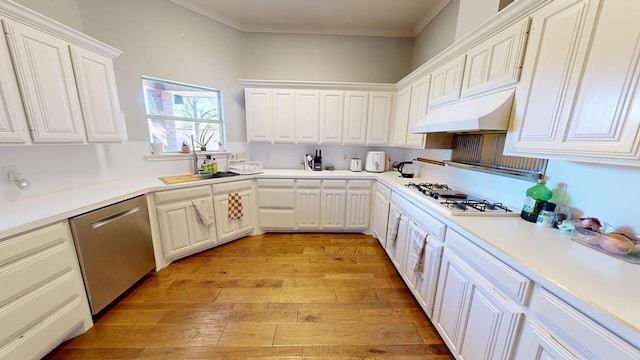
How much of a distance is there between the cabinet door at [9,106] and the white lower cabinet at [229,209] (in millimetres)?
1492

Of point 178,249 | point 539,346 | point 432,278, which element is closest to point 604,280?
point 539,346

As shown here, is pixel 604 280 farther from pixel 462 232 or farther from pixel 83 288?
pixel 83 288

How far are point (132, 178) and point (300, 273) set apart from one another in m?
2.25

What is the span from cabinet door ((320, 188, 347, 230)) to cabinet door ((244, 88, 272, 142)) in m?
1.27

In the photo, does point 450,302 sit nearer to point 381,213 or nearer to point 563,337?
point 563,337

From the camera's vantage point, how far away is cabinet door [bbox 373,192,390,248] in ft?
8.86

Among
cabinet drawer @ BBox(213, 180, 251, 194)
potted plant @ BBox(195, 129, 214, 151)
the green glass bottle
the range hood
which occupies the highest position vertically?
the range hood

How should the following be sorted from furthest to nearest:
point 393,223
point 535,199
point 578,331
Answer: point 393,223
point 535,199
point 578,331

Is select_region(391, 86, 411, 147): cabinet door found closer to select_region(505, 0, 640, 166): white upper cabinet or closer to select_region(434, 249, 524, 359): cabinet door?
select_region(505, 0, 640, 166): white upper cabinet

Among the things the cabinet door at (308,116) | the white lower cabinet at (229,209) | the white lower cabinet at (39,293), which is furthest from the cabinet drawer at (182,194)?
the cabinet door at (308,116)

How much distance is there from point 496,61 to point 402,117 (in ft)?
4.86

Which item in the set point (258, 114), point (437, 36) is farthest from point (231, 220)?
point (437, 36)

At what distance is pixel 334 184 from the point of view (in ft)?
10.3

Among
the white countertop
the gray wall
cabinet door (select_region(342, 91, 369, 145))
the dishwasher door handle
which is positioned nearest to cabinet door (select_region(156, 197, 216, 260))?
the dishwasher door handle
